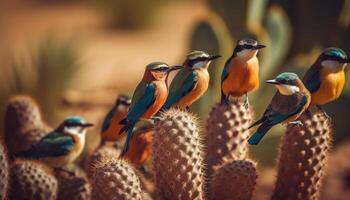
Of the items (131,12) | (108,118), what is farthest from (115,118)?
(131,12)

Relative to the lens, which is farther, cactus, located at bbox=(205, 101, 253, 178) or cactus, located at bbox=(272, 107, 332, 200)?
cactus, located at bbox=(205, 101, 253, 178)

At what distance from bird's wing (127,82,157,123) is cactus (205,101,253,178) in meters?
0.85

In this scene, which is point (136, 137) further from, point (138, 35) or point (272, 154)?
point (138, 35)

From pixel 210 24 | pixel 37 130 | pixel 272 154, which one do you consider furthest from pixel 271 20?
pixel 37 130

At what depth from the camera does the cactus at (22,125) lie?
5.42 metres

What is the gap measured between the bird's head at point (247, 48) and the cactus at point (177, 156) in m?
0.53

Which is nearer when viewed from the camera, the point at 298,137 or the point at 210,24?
the point at 298,137

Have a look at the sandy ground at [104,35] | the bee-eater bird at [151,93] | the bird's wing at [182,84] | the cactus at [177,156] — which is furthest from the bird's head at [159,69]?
the sandy ground at [104,35]

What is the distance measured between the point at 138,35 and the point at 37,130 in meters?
14.7

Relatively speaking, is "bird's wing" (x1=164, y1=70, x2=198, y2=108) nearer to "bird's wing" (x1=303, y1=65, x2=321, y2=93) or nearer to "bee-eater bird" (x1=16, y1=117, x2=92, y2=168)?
"bird's wing" (x1=303, y1=65, x2=321, y2=93)

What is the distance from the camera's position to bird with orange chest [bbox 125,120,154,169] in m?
4.50

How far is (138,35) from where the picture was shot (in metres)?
20.0

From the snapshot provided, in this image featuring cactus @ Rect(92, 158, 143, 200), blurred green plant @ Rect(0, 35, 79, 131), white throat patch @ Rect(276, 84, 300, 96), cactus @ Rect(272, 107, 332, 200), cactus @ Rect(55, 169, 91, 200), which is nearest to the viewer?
white throat patch @ Rect(276, 84, 300, 96)

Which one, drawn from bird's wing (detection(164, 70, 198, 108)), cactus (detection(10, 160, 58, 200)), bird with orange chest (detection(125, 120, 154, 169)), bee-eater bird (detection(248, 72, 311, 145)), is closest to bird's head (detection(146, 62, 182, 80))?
bird's wing (detection(164, 70, 198, 108))
